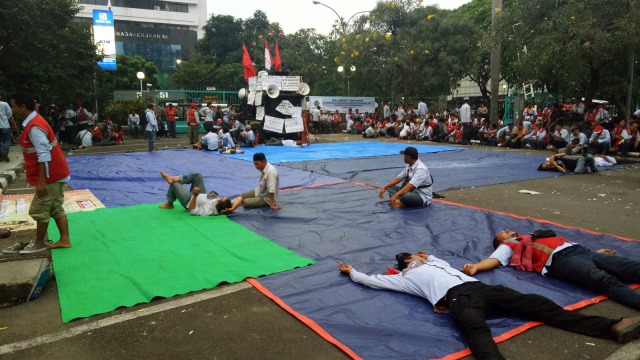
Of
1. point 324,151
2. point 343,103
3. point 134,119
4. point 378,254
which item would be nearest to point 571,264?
point 378,254

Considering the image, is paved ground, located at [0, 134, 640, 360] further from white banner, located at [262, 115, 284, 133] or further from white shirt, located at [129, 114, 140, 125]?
white shirt, located at [129, 114, 140, 125]

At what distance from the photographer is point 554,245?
422cm

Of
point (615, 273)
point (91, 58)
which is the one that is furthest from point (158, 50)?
point (615, 273)

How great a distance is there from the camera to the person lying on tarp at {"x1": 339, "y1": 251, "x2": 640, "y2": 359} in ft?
10.1

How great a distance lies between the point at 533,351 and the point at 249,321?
2.13 metres

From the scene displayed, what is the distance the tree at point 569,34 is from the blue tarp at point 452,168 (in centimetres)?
316

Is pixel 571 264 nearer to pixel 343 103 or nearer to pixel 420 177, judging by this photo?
pixel 420 177

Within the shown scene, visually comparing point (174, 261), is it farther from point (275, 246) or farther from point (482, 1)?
point (482, 1)

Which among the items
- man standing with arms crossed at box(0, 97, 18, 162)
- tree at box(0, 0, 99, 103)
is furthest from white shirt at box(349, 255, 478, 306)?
tree at box(0, 0, 99, 103)

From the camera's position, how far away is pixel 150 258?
4902 millimetres

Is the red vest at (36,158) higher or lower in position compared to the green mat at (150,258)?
higher

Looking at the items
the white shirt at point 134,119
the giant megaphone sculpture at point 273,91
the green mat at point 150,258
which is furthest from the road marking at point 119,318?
the white shirt at point 134,119

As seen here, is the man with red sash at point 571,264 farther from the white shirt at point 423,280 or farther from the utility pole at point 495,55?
the utility pole at point 495,55

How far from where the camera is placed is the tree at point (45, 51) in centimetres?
1449
